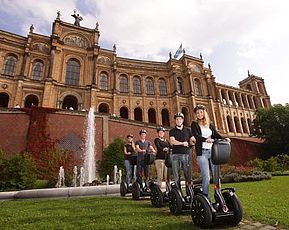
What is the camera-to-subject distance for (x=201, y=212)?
147 inches

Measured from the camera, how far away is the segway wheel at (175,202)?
4.72 meters

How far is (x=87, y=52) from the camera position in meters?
Answer: 35.4

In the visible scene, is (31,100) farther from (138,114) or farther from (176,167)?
(176,167)

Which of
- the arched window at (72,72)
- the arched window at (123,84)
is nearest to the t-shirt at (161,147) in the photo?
the arched window at (72,72)

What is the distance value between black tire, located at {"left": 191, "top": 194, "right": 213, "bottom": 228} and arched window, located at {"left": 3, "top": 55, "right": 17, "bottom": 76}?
33.0 m

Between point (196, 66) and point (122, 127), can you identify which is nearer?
point (122, 127)

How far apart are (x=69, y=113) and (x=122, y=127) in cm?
518

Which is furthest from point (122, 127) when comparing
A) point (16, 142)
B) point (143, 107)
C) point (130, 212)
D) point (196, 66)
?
point (196, 66)

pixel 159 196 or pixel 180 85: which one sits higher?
pixel 180 85

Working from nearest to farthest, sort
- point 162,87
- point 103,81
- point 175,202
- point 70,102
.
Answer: point 175,202 → point 70,102 → point 103,81 → point 162,87

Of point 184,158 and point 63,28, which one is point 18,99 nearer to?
point 63,28

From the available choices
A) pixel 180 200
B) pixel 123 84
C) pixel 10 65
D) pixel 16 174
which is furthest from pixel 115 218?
pixel 123 84

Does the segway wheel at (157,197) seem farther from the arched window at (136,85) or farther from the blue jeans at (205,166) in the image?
the arched window at (136,85)

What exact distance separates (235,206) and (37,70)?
3386 cm
